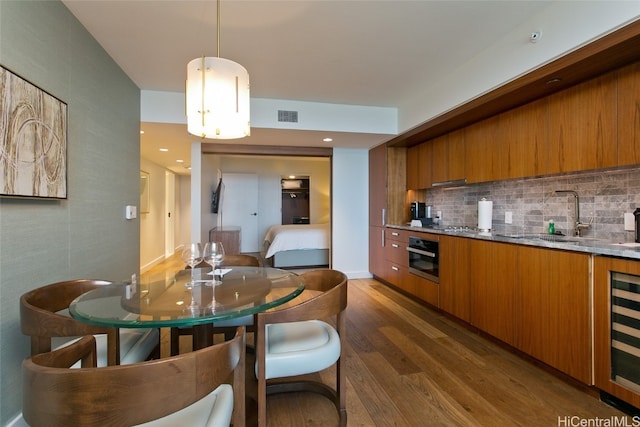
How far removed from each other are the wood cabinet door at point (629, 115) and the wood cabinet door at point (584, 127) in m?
0.03

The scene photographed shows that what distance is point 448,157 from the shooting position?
3.51 m

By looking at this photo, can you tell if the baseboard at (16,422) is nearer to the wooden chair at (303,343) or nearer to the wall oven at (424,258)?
the wooden chair at (303,343)

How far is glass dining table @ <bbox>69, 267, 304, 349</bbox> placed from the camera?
3.74 feet

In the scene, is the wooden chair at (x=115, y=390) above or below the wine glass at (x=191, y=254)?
below

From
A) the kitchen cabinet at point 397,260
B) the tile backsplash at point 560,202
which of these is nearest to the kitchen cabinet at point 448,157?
the tile backsplash at point 560,202

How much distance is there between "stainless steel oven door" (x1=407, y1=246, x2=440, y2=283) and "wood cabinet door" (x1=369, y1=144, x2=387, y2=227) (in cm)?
91

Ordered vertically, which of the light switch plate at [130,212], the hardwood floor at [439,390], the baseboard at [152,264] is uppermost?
the light switch plate at [130,212]

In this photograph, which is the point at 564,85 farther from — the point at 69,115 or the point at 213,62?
the point at 69,115

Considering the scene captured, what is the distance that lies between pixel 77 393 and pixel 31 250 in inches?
56.4

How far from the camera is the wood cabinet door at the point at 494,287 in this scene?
2303 mm

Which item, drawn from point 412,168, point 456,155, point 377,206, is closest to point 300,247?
point 377,206

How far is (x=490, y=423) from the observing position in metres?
1.59

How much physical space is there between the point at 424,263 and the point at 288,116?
2414 millimetres

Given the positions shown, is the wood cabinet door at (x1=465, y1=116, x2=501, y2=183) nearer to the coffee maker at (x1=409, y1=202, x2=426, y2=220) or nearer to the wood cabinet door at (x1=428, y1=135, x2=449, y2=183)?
the wood cabinet door at (x1=428, y1=135, x2=449, y2=183)
